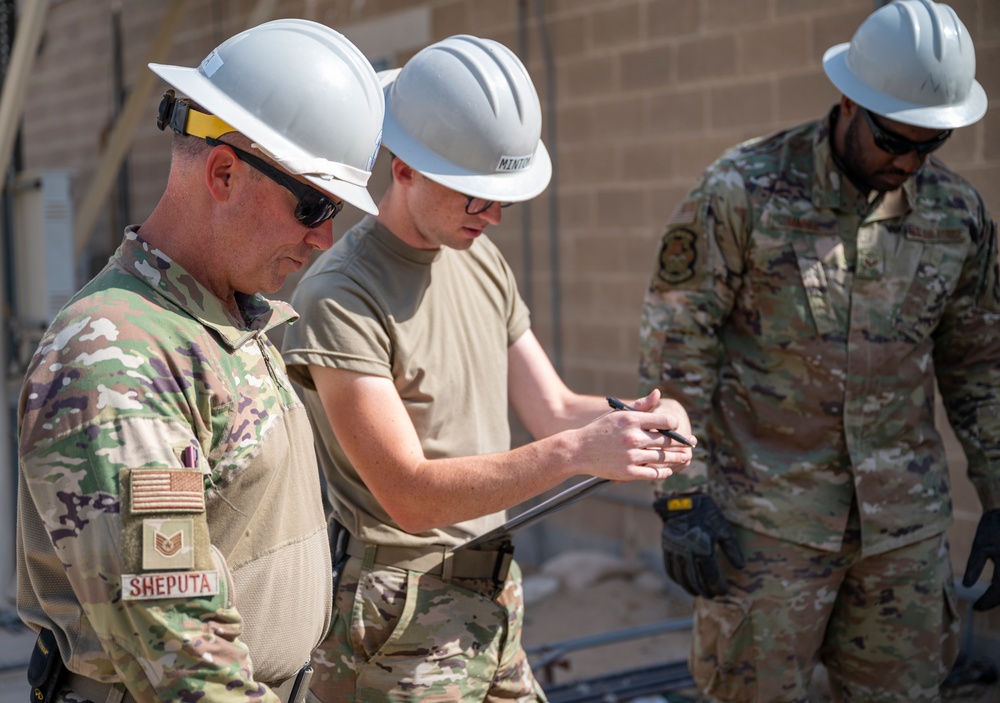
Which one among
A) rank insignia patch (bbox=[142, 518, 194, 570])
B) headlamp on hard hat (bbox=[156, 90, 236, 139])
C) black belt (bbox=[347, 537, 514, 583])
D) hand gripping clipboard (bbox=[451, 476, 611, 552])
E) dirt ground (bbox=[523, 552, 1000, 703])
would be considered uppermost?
headlamp on hard hat (bbox=[156, 90, 236, 139])

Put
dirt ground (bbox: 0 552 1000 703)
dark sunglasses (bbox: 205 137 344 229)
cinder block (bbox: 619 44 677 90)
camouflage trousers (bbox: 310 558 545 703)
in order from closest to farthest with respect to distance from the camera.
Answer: dark sunglasses (bbox: 205 137 344 229), camouflage trousers (bbox: 310 558 545 703), dirt ground (bbox: 0 552 1000 703), cinder block (bbox: 619 44 677 90)

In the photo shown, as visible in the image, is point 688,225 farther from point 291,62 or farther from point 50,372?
point 50,372

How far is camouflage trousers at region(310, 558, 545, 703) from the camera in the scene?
2307mm

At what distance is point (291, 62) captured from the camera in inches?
67.1

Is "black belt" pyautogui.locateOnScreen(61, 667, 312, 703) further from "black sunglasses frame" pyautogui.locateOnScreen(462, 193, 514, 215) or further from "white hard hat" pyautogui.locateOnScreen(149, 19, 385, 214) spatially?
"black sunglasses frame" pyautogui.locateOnScreen(462, 193, 514, 215)

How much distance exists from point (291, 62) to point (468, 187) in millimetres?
668

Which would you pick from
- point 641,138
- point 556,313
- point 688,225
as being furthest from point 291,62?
point 556,313

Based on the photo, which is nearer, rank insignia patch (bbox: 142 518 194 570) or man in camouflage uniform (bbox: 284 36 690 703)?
rank insignia patch (bbox: 142 518 194 570)

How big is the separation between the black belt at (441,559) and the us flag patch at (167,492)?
37.4 inches

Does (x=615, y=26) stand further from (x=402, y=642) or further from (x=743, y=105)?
(x=402, y=642)

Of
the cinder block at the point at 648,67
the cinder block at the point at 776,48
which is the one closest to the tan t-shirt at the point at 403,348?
the cinder block at the point at 776,48

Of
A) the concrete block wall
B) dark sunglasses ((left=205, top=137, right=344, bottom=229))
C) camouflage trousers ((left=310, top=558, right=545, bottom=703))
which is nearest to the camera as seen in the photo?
dark sunglasses ((left=205, top=137, right=344, bottom=229))

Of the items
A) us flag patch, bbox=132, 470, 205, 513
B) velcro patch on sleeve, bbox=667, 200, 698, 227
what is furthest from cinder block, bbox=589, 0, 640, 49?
us flag patch, bbox=132, 470, 205, 513

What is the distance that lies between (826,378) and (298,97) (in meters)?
1.84
